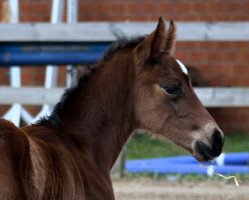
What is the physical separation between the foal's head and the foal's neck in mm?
88

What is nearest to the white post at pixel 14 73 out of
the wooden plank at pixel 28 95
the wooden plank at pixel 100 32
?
the wooden plank at pixel 28 95

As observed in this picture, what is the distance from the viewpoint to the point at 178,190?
860 centimetres

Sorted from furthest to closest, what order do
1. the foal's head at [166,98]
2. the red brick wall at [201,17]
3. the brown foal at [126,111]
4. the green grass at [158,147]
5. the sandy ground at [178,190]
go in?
the red brick wall at [201,17], the green grass at [158,147], the sandy ground at [178,190], the foal's head at [166,98], the brown foal at [126,111]

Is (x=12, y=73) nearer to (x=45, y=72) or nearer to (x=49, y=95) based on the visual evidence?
(x=45, y=72)

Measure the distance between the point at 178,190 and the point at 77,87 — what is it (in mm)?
3311

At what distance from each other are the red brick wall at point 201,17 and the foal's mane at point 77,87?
6803 mm

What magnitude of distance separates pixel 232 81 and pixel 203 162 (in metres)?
7.09

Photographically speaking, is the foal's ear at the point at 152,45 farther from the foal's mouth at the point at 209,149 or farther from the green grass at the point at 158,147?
the green grass at the point at 158,147

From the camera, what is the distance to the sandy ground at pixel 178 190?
27.4 feet

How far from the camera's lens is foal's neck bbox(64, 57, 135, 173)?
547cm

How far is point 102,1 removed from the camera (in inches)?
496

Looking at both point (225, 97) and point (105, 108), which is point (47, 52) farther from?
point (105, 108)

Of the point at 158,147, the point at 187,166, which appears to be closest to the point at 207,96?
the point at 187,166

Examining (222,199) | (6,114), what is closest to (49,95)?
(222,199)
